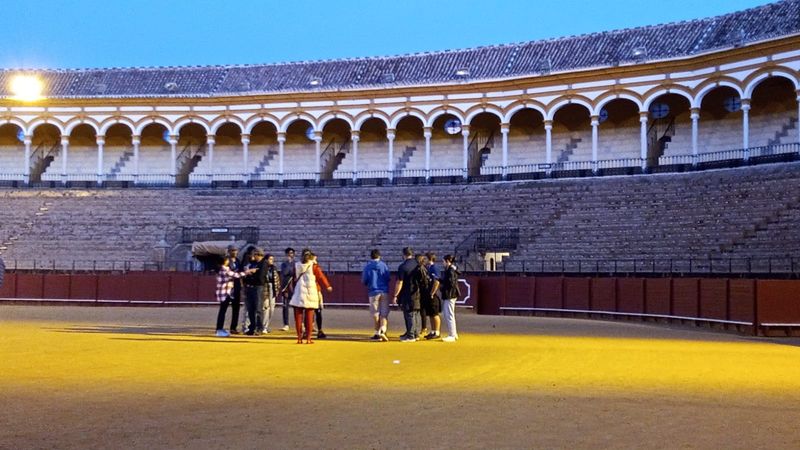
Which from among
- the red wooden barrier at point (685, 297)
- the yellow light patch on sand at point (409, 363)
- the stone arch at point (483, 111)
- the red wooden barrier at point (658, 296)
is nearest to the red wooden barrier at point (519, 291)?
the red wooden barrier at point (658, 296)

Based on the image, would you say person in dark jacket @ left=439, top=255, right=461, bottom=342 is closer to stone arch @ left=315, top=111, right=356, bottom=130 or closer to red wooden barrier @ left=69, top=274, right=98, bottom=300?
red wooden barrier @ left=69, top=274, right=98, bottom=300

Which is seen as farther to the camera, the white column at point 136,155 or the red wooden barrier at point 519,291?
the white column at point 136,155

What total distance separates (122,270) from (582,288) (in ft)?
54.2

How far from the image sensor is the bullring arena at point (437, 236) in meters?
8.21

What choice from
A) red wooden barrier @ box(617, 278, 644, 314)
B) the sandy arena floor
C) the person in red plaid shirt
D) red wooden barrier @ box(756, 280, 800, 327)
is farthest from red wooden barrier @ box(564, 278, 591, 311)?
the person in red plaid shirt

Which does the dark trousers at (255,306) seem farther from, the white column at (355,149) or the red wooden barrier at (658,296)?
the white column at (355,149)

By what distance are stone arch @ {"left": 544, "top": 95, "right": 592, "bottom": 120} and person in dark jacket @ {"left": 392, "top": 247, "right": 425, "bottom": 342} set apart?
24.4 meters

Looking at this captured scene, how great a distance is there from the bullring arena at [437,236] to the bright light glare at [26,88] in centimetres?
31

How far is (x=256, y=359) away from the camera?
1237 centimetres

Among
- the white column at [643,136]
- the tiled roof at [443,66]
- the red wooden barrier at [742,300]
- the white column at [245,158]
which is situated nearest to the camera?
the red wooden barrier at [742,300]

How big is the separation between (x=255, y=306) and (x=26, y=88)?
35.5m

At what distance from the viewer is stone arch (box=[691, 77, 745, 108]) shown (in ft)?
113

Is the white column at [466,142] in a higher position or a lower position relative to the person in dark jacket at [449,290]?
higher

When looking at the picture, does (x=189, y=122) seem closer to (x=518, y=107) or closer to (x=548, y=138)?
(x=518, y=107)
